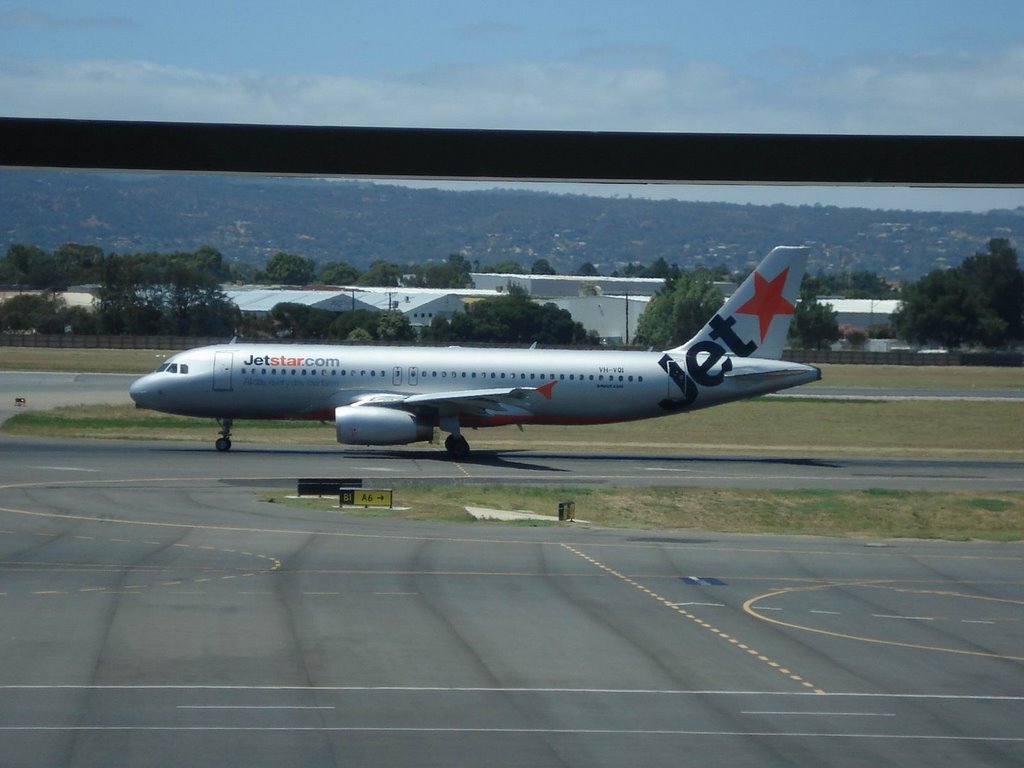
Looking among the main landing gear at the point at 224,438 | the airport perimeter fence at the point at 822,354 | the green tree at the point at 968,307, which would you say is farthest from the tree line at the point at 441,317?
the main landing gear at the point at 224,438

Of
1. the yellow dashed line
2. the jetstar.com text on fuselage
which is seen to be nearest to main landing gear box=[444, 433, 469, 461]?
the jetstar.com text on fuselage

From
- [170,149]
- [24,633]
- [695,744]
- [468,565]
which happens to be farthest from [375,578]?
[170,149]

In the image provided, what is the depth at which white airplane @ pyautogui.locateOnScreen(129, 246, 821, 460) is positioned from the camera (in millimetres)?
47250

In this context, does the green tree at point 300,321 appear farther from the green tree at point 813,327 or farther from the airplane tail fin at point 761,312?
the airplane tail fin at point 761,312

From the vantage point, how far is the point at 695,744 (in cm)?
1373

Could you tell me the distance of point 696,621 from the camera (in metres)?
20.9

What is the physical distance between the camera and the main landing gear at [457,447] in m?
48.2

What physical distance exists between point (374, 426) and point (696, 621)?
26.4 m

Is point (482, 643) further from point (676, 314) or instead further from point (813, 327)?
point (813, 327)

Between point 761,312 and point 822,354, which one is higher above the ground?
point 761,312

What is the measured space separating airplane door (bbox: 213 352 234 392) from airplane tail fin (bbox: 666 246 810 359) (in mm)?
17601

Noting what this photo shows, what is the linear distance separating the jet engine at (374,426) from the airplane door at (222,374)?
169 inches

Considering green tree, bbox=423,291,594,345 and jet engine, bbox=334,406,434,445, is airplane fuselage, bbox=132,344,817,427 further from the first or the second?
green tree, bbox=423,291,594,345

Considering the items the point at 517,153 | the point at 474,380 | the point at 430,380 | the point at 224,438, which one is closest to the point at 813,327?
the point at 474,380
